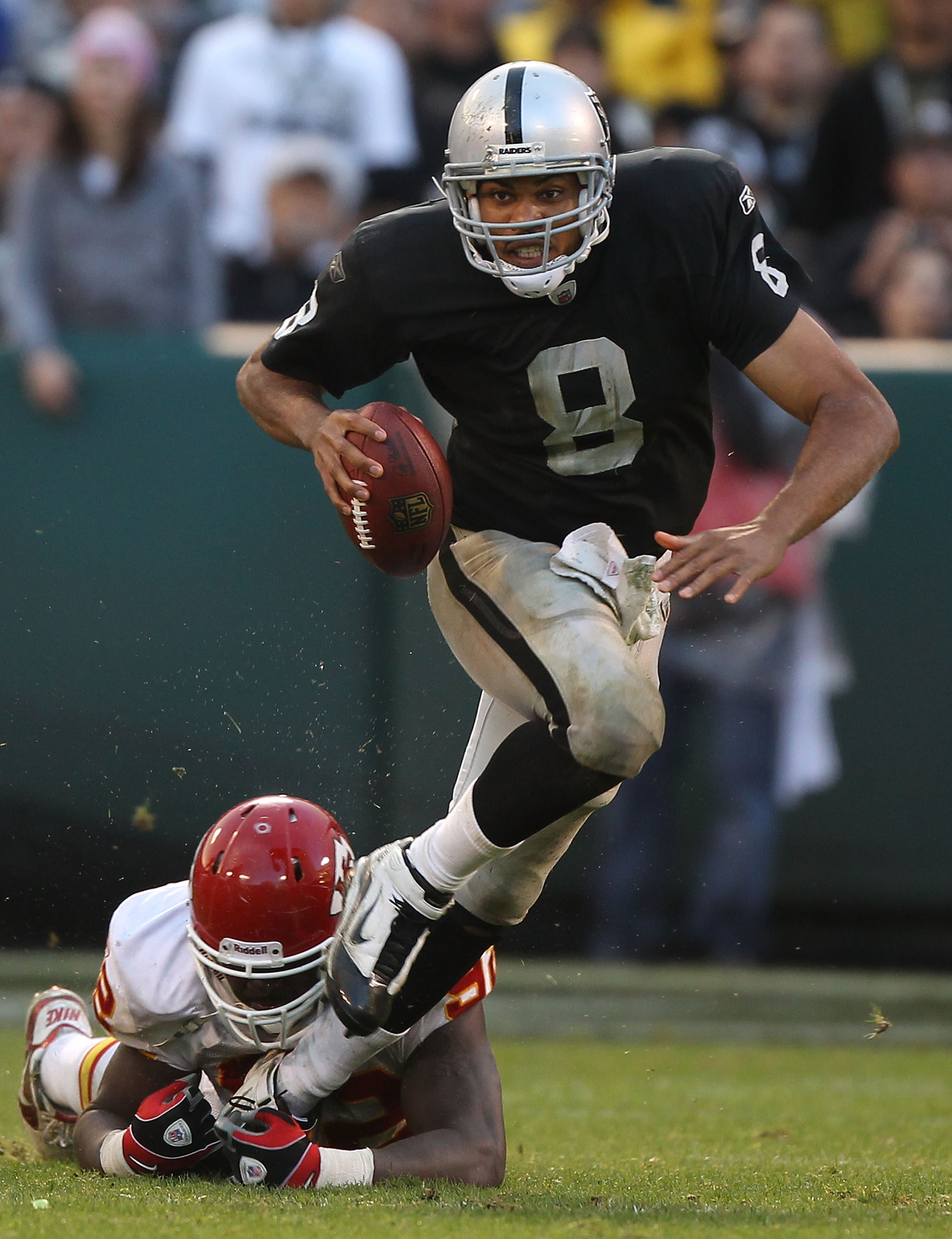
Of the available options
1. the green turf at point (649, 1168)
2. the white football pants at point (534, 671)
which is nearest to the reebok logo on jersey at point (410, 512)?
the white football pants at point (534, 671)

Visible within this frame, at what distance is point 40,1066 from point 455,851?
4.26ft

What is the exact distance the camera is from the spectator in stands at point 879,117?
7.90 meters

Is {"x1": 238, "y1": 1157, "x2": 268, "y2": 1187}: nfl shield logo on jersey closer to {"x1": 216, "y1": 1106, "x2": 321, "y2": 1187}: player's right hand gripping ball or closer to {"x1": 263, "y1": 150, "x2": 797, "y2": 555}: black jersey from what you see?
{"x1": 216, "y1": 1106, "x2": 321, "y2": 1187}: player's right hand gripping ball

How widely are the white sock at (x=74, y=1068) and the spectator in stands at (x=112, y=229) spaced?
336cm

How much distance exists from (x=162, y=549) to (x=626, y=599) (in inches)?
109

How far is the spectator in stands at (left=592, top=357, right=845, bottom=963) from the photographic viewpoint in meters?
6.16

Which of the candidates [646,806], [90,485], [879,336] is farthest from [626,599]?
[879,336]

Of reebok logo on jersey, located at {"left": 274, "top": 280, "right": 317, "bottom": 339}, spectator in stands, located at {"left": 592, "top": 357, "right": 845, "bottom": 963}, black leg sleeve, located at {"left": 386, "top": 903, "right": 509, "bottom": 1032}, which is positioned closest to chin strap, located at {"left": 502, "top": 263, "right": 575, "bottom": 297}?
reebok logo on jersey, located at {"left": 274, "top": 280, "right": 317, "bottom": 339}

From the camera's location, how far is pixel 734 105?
7910mm

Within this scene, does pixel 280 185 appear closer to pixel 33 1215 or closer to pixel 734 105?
pixel 734 105

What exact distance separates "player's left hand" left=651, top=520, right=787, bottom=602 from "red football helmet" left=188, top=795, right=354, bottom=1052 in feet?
2.74

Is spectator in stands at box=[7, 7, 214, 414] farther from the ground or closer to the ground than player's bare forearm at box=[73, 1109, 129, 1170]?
farther from the ground

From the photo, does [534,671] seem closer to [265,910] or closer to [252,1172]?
[265,910]

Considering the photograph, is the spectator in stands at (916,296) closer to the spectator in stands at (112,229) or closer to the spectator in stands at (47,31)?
the spectator in stands at (112,229)
